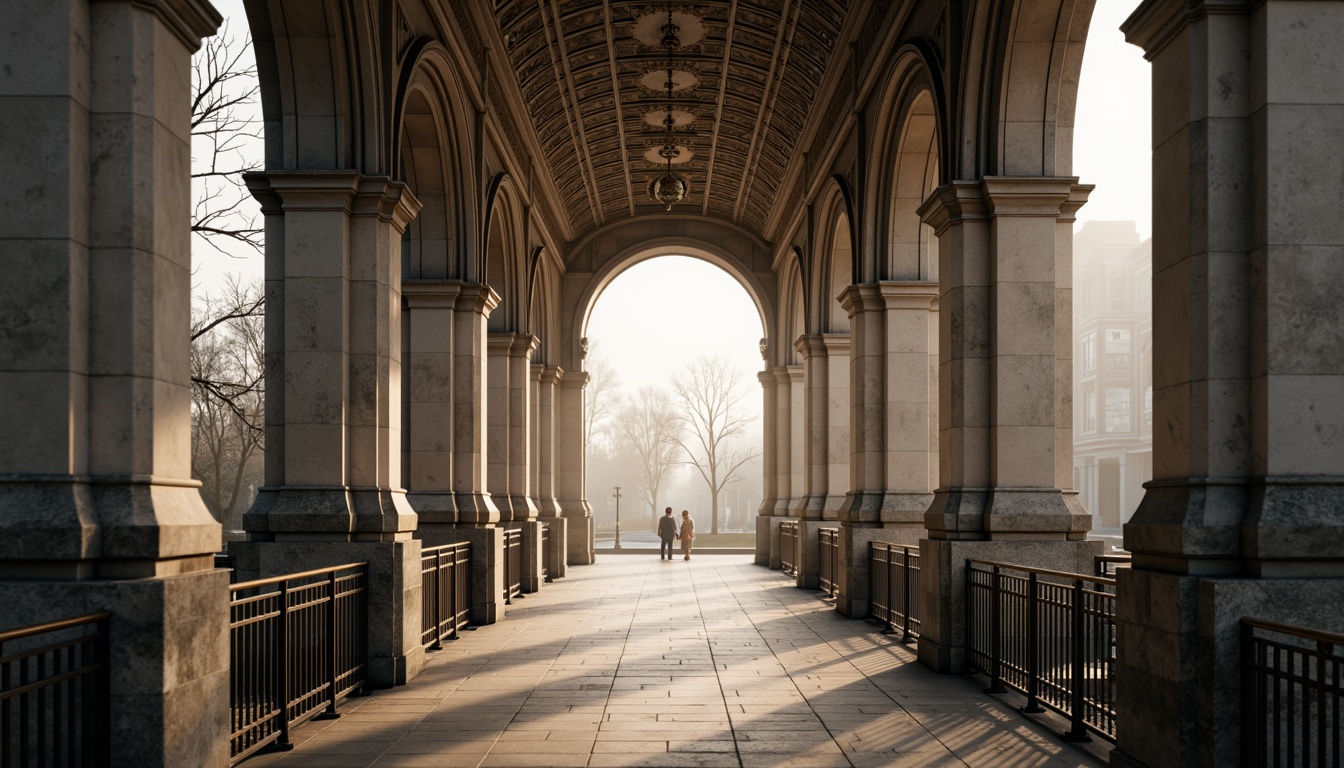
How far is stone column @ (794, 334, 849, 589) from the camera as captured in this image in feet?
62.7

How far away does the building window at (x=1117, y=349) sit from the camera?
67688mm

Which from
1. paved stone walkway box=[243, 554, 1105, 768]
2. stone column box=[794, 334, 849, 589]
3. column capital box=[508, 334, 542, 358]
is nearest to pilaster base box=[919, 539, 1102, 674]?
paved stone walkway box=[243, 554, 1105, 768]

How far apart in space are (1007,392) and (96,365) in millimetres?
7122

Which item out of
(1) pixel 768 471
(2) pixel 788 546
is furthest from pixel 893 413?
(1) pixel 768 471

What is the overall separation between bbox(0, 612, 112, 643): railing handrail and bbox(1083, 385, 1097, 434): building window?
67.1 metres

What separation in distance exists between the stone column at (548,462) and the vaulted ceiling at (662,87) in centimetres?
384

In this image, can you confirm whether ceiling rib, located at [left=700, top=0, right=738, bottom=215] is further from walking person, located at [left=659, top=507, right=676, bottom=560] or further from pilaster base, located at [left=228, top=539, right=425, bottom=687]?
pilaster base, located at [left=228, top=539, right=425, bottom=687]

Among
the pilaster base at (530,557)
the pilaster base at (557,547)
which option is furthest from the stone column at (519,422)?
the pilaster base at (557,547)

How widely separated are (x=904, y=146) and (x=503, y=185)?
6.50 meters

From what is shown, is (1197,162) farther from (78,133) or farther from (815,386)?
(815,386)

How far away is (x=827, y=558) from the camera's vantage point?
18016mm

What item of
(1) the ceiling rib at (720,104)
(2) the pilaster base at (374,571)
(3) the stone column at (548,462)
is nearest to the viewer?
(2) the pilaster base at (374,571)

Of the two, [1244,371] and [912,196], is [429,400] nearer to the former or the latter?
[912,196]

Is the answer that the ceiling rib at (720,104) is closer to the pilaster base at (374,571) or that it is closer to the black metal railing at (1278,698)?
the pilaster base at (374,571)
